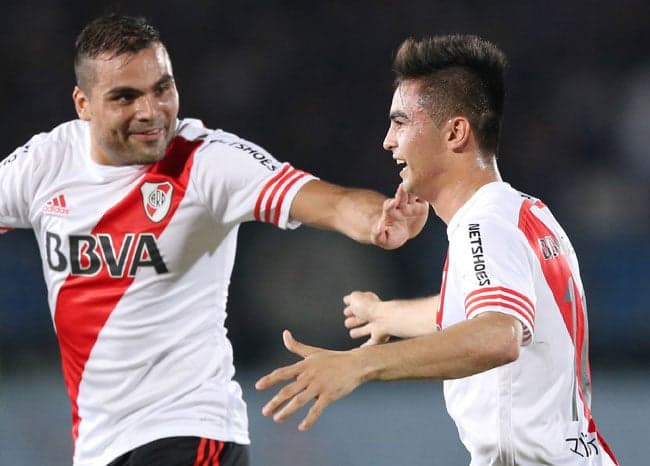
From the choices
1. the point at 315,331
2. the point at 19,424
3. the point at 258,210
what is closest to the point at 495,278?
the point at 258,210

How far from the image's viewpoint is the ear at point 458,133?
10.9 ft

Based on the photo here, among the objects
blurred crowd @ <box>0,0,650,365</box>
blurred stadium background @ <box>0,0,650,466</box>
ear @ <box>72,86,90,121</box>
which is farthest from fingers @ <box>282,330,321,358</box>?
blurred crowd @ <box>0,0,650,365</box>

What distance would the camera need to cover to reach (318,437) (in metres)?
7.52

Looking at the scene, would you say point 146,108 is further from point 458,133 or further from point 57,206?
point 458,133

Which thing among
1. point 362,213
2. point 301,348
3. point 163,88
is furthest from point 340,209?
point 301,348

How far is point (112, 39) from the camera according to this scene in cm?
416

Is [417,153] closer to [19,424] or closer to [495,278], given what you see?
[495,278]

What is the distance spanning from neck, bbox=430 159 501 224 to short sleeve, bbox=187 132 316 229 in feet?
2.44

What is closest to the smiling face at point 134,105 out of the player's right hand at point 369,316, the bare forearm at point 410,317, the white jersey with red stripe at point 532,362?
the player's right hand at point 369,316

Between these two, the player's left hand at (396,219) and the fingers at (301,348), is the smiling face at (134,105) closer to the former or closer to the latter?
the player's left hand at (396,219)

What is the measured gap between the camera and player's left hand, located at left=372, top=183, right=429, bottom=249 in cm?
362

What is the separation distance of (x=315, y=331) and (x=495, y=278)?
23.1 feet

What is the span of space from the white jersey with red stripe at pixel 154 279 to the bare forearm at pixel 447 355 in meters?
1.38

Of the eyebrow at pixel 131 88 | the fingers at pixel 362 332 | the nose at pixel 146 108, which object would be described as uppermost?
the eyebrow at pixel 131 88
